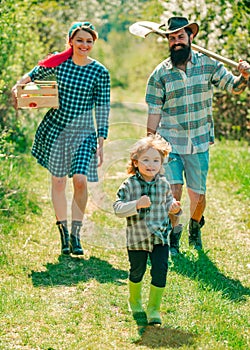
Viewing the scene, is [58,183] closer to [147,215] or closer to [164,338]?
[147,215]

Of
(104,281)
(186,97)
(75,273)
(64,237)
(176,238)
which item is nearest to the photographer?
(104,281)

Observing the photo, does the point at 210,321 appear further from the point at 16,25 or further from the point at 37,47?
the point at 37,47

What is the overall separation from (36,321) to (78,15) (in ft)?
53.7

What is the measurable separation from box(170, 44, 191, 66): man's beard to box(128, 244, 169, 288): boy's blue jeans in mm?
1936

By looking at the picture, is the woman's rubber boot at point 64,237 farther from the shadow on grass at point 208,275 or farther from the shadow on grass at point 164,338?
the shadow on grass at point 164,338

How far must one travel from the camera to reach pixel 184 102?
254 inches

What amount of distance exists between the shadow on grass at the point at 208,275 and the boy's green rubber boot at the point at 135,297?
745mm

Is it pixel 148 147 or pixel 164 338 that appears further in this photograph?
pixel 148 147

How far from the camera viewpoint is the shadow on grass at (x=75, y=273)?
5984 mm

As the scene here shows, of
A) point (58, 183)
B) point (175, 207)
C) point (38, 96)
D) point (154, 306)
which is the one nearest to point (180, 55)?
point (38, 96)

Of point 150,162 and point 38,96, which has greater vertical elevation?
point 38,96

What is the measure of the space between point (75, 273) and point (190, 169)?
1.35 metres

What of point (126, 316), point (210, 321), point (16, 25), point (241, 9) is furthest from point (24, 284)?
point (241, 9)

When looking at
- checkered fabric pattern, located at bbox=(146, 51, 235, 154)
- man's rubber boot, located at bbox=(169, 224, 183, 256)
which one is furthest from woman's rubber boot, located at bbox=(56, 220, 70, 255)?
checkered fabric pattern, located at bbox=(146, 51, 235, 154)
